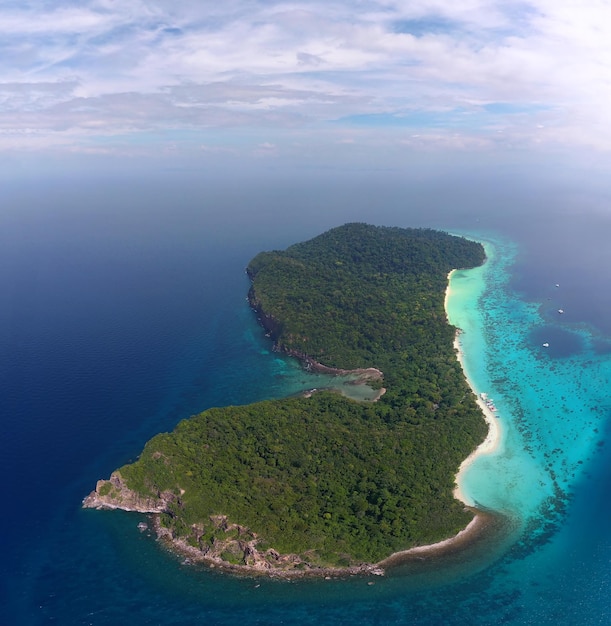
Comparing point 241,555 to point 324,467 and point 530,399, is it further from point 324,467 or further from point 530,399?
point 530,399

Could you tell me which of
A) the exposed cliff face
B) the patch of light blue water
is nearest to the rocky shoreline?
the exposed cliff face

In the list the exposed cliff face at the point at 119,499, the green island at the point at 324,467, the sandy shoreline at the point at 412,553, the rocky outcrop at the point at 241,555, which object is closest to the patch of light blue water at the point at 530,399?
the sandy shoreline at the point at 412,553

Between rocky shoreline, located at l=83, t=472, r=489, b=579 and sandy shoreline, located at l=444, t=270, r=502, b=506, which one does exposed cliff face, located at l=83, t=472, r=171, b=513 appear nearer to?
rocky shoreline, located at l=83, t=472, r=489, b=579

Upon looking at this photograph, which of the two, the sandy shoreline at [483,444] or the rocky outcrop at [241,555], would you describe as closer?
the rocky outcrop at [241,555]

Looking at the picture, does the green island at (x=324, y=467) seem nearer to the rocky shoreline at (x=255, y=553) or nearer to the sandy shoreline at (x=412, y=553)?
the rocky shoreline at (x=255, y=553)

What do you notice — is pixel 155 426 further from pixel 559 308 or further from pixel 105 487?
pixel 559 308

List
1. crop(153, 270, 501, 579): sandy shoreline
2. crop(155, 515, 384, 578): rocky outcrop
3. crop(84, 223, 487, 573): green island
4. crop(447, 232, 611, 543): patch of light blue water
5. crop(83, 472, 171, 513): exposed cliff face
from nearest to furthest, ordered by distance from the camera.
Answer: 1. crop(153, 270, 501, 579): sandy shoreline
2. crop(155, 515, 384, 578): rocky outcrop
3. crop(84, 223, 487, 573): green island
4. crop(83, 472, 171, 513): exposed cliff face
5. crop(447, 232, 611, 543): patch of light blue water
